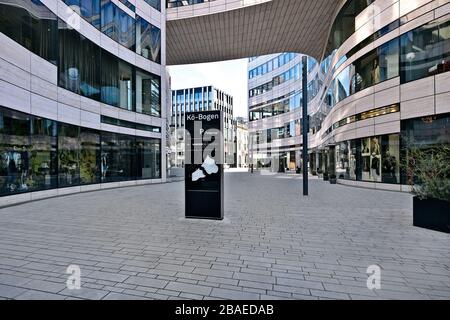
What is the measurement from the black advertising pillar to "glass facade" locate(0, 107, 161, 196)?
8221mm

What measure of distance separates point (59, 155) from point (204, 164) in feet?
33.1

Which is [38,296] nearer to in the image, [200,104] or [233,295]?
[233,295]

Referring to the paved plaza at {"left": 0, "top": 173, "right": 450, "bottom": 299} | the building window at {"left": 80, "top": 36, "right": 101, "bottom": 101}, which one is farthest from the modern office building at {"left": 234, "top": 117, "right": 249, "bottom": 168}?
the paved plaza at {"left": 0, "top": 173, "right": 450, "bottom": 299}

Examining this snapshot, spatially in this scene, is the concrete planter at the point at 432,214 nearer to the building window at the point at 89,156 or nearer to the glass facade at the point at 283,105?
the building window at the point at 89,156

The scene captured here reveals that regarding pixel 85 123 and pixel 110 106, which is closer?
pixel 85 123

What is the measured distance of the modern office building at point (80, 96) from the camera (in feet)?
37.1

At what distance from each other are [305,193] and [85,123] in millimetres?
13601

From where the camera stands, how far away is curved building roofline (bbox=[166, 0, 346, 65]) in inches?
862

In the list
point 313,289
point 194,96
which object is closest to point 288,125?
point 313,289

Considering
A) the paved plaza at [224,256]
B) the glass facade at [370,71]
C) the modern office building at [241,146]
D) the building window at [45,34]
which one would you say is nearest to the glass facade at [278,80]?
the glass facade at [370,71]

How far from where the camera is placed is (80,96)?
51.7ft

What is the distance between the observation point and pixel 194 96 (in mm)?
101188

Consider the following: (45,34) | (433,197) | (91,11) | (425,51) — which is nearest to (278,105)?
(425,51)
